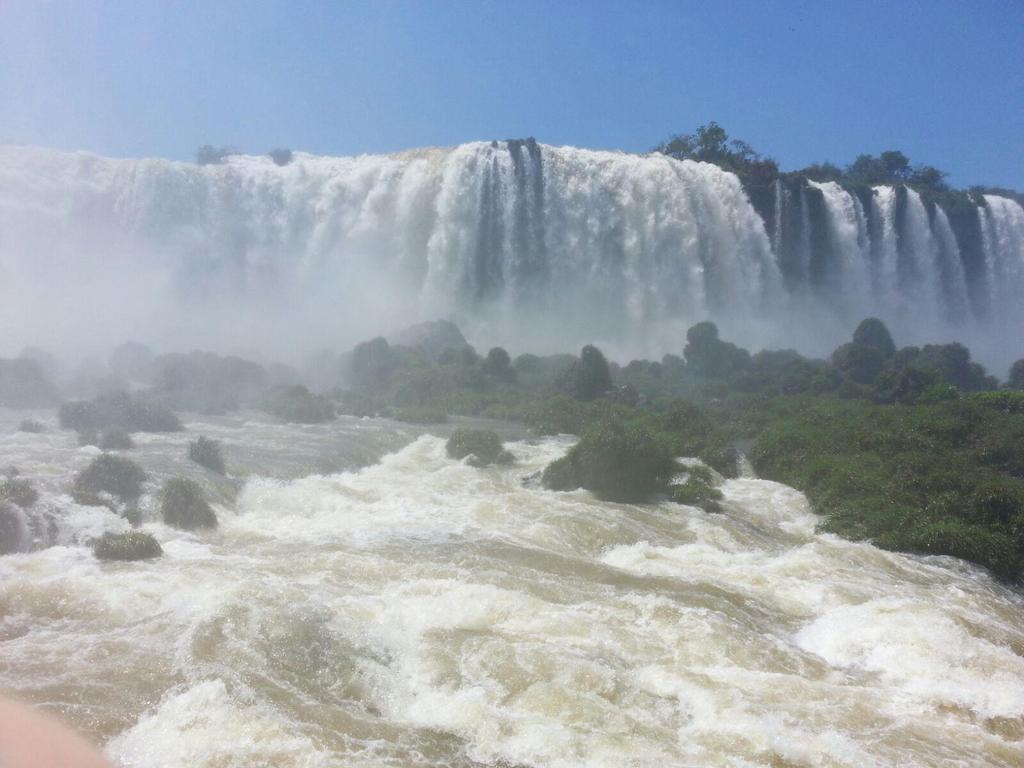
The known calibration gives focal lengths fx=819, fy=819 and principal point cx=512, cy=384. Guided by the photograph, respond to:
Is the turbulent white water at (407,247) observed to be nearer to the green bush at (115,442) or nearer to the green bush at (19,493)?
the green bush at (115,442)

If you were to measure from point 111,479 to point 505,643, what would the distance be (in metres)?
7.96

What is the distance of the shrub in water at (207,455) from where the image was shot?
15.2 metres

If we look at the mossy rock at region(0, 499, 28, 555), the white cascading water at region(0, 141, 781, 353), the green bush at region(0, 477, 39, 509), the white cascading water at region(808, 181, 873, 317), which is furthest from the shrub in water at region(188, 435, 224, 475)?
the white cascading water at region(808, 181, 873, 317)

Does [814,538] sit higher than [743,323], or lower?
lower

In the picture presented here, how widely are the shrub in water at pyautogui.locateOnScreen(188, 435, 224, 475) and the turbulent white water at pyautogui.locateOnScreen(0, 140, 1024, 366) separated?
20.2 meters

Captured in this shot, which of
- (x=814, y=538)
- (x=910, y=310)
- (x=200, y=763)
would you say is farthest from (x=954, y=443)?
(x=910, y=310)

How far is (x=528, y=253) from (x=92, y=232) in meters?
19.0

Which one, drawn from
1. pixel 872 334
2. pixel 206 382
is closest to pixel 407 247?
pixel 206 382

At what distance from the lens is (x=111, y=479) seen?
12734mm

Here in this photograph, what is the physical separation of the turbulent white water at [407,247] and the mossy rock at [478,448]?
18.8 metres

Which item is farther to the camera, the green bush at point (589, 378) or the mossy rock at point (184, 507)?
the green bush at point (589, 378)

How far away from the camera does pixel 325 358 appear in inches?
1206

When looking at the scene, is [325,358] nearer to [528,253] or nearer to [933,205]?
[528,253]

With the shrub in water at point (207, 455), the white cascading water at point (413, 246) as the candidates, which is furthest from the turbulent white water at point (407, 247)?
the shrub in water at point (207, 455)
